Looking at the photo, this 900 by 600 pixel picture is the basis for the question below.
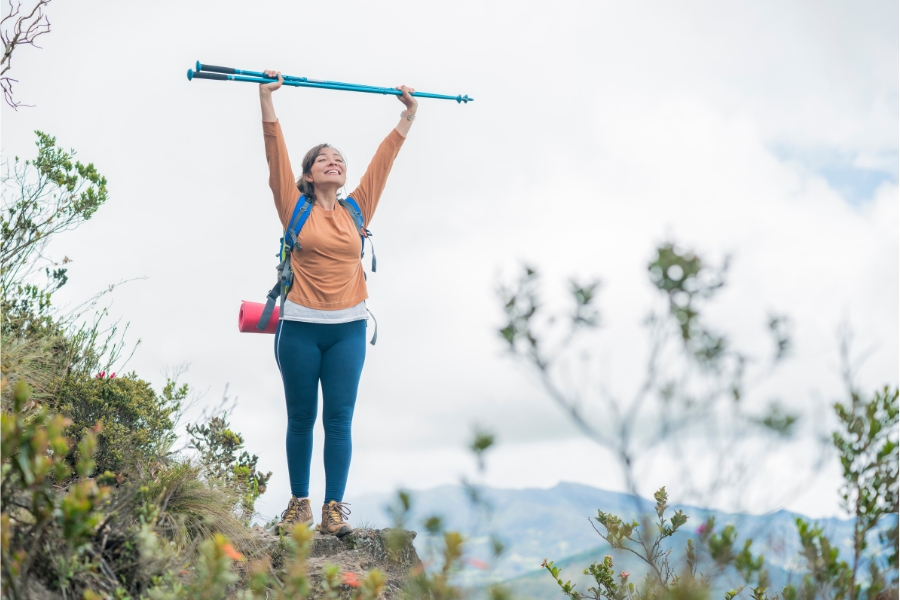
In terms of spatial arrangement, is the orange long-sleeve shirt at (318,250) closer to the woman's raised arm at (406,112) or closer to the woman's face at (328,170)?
the woman's face at (328,170)

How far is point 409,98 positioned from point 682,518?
3.10m

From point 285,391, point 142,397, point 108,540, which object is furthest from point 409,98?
point 108,540

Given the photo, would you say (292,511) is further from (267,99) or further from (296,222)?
(267,99)

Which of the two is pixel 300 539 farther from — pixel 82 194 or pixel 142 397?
pixel 82 194

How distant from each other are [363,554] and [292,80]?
292 cm

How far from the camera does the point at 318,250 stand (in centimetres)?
462

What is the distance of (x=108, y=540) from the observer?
303 cm

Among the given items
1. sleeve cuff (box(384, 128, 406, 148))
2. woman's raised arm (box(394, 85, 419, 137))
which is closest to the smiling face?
sleeve cuff (box(384, 128, 406, 148))

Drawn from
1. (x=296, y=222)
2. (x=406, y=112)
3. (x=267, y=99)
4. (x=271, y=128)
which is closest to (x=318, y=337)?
(x=296, y=222)

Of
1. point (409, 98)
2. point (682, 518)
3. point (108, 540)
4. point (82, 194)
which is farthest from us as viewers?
point (82, 194)

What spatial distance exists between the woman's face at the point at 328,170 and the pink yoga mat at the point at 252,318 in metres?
0.87

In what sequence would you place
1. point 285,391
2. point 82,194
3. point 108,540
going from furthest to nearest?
1. point 82,194
2. point 285,391
3. point 108,540

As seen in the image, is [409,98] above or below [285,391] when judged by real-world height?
above

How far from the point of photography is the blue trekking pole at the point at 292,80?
4.44 m
